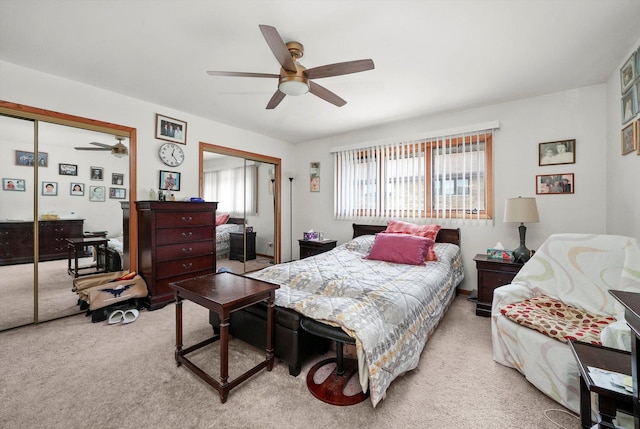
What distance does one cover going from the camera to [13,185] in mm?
2615

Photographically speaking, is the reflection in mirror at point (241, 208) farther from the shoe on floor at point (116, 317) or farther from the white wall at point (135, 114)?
the shoe on floor at point (116, 317)

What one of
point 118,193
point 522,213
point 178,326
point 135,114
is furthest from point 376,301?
point 135,114

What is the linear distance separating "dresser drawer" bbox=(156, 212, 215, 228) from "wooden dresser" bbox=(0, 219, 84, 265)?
2.98 ft

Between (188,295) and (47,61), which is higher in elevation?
(47,61)

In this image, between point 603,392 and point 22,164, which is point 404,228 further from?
point 22,164

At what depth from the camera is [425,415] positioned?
153cm

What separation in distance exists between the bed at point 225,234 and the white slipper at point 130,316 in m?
1.43

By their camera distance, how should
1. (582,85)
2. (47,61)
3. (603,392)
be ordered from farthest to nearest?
(582,85) < (47,61) < (603,392)

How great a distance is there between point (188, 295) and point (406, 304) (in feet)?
5.10

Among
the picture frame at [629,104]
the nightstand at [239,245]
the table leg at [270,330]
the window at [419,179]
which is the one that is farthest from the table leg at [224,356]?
the picture frame at [629,104]

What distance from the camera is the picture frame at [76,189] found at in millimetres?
2932

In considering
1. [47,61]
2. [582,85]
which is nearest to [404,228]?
[582,85]

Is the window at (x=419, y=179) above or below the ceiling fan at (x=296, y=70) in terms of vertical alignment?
below

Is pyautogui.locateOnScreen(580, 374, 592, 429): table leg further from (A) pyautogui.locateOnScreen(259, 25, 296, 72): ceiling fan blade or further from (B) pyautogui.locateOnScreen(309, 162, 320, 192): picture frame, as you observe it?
(B) pyautogui.locateOnScreen(309, 162, 320, 192): picture frame
